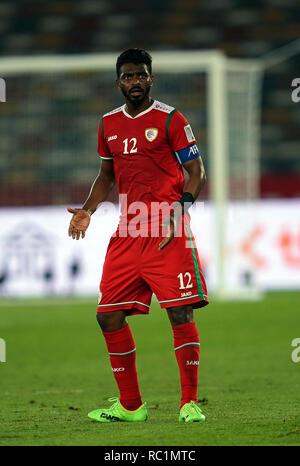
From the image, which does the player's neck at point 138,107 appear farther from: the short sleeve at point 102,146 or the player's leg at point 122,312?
the player's leg at point 122,312

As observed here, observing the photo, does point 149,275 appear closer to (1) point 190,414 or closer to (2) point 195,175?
(2) point 195,175

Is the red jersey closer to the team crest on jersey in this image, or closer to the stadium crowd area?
the team crest on jersey

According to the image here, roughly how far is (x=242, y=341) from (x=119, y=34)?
37.6 ft

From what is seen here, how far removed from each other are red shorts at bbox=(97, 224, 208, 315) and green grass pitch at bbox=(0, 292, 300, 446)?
23.6 inches

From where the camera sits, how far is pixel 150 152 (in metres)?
5.25

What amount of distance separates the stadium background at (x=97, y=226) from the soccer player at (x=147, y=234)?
33 cm

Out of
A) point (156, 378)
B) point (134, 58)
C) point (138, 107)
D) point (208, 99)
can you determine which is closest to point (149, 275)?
point (138, 107)

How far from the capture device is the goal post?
1482 cm

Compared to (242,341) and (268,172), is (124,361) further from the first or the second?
(268,172)

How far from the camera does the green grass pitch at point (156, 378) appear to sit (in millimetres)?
4742

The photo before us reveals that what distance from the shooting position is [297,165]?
18.7 meters
